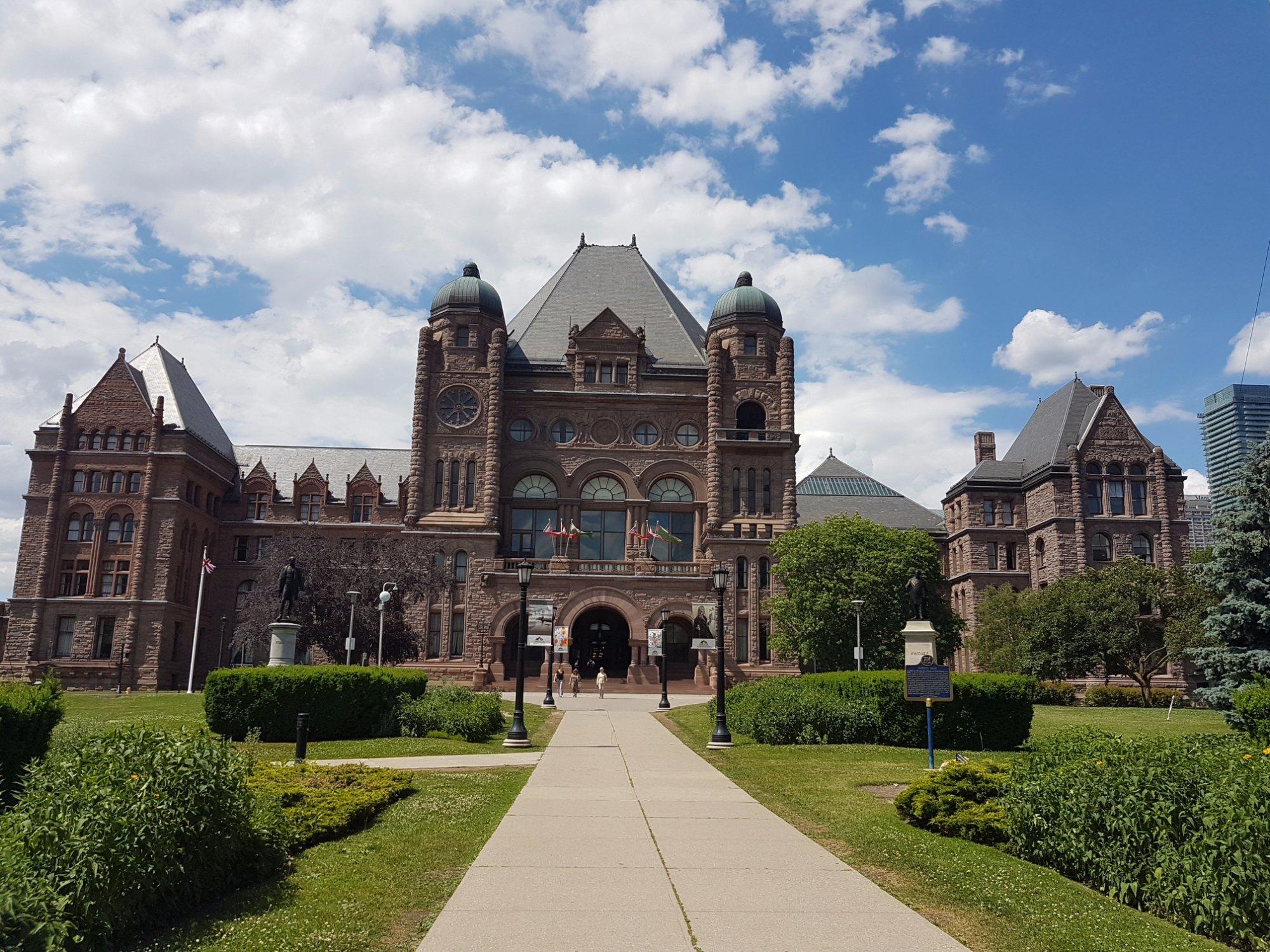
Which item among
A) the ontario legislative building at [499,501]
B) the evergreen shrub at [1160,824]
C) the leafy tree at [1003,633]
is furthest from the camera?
the ontario legislative building at [499,501]

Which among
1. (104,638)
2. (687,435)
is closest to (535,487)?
(687,435)

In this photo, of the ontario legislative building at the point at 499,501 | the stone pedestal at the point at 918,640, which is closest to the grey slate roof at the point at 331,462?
the ontario legislative building at the point at 499,501

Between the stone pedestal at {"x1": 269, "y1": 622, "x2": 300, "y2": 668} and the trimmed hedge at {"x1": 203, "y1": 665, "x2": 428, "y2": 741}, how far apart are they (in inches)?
139

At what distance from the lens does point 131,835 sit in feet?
24.1

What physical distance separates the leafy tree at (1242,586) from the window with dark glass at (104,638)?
5954cm

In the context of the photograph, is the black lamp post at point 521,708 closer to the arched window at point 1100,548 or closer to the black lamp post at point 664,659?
the black lamp post at point 664,659

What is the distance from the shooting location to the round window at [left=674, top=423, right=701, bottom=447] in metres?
65.2

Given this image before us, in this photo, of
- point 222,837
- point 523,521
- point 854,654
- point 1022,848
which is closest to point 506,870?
point 222,837

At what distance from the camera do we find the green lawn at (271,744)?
805 inches

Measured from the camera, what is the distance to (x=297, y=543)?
50188mm

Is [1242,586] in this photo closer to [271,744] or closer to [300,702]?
[300,702]

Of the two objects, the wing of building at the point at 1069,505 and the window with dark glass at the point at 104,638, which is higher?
the wing of building at the point at 1069,505

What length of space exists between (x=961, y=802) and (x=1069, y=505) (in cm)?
5940

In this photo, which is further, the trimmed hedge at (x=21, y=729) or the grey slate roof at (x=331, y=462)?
the grey slate roof at (x=331, y=462)
